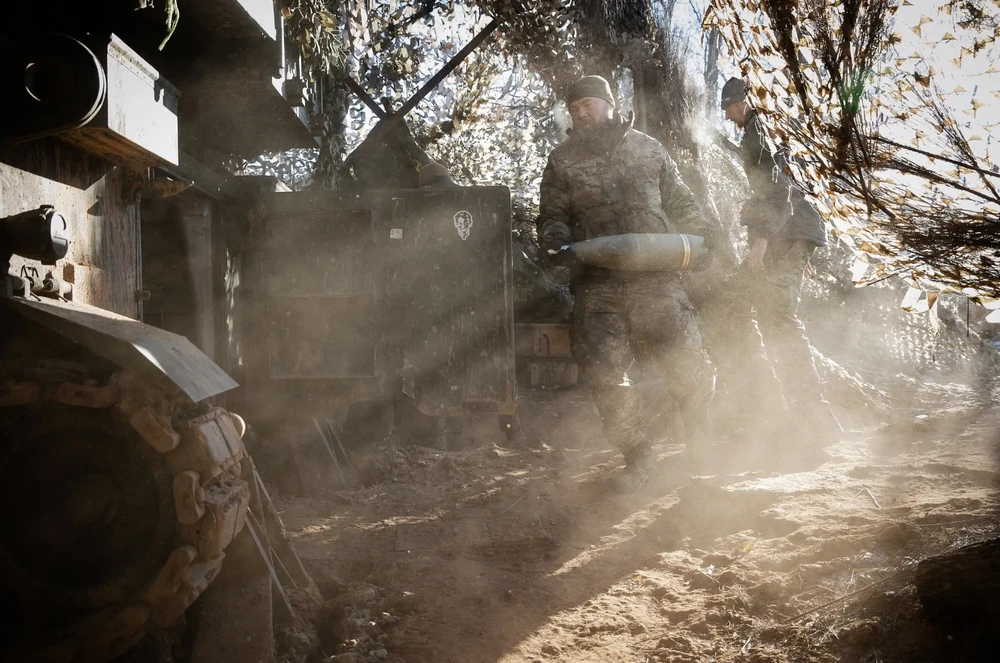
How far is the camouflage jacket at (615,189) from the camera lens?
5113 millimetres

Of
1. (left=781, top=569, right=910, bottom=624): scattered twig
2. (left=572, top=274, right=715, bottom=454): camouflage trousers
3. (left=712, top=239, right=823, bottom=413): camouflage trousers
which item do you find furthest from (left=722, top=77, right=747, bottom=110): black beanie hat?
(left=781, top=569, right=910, bottom=624): scattered twig

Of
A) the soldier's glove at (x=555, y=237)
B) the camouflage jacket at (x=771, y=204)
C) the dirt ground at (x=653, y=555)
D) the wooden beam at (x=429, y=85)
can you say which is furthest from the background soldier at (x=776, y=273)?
the wooden beam at (x=429, y=85)

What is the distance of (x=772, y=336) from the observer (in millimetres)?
6328

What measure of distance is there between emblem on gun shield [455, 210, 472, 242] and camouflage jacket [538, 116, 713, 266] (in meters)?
0.72

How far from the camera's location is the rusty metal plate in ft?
6.58

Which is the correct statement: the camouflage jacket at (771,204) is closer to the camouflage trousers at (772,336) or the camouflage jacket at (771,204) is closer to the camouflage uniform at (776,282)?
the camouflage uniform at (776,282)

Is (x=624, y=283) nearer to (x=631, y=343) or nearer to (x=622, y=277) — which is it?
(x=622, y=277)

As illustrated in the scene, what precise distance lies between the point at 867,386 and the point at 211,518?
23.6 feet

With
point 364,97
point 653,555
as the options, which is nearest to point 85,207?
point 653,555

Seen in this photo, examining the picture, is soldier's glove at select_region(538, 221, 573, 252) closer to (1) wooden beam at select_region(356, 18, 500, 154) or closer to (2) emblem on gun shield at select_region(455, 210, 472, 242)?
(2) emblem on gun shield at select_region(455, 210, 472, 242)

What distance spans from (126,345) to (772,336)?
5623mm

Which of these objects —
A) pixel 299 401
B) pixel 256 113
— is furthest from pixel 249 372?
pixel 256 113

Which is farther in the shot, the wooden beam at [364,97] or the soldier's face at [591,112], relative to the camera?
the wooden beam at [364,97]

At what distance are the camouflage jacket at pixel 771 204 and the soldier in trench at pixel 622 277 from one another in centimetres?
98
